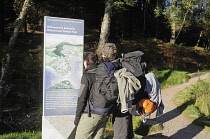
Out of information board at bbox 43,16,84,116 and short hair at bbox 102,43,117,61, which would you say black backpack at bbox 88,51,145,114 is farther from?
information board at bbox 43,16,84,116

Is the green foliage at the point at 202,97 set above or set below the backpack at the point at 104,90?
below

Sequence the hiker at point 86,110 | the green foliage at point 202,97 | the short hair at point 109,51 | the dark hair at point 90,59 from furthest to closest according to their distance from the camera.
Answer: the green foliage at point 202,97 → the dark hair at point 90,59 → the short hair at point 109,51 → the hiker at point 86,110

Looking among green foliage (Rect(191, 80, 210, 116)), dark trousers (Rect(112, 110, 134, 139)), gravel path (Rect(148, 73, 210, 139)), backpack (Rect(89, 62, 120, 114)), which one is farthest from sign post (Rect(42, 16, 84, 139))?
green foliage (Rect(191, 80, 210, 116))

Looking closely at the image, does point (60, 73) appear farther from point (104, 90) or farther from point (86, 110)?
point (104, 90)

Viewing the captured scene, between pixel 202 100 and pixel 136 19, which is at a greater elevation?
pixel 136 19

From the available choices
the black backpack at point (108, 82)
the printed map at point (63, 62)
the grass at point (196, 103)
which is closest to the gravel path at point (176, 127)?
the grass at point (196, 103)

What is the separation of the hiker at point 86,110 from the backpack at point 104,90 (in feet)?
0.26

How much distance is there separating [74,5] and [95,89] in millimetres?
9854

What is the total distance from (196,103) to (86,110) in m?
6.72

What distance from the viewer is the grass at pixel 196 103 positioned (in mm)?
7041

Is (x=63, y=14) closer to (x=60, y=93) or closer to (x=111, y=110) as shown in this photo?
(x=60, y=93)

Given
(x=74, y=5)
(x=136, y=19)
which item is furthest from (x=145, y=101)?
(x=136, y=19)

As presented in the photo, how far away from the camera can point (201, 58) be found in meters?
16.9

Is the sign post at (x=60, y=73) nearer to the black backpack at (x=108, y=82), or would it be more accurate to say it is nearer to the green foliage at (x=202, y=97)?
the black backpack at (x=108, y=82)
